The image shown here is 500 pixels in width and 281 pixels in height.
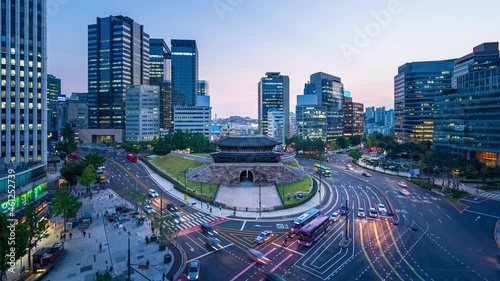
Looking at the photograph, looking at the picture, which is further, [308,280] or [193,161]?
[193,161]

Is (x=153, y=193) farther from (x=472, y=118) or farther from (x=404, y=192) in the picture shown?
(x=472, y=118)

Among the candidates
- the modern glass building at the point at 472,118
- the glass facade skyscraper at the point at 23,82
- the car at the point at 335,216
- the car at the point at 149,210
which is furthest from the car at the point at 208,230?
the modern glass building at the point at 472,118

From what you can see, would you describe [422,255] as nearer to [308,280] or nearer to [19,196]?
[308,280]

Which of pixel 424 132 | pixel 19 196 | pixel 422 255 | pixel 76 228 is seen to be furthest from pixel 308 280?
pixel 424 132

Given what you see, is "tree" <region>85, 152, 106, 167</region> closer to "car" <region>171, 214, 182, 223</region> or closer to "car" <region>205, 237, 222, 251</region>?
"car" <region>171, 214, 182, 223</region>

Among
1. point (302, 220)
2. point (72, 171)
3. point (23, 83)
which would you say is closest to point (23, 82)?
point (23, 83)
